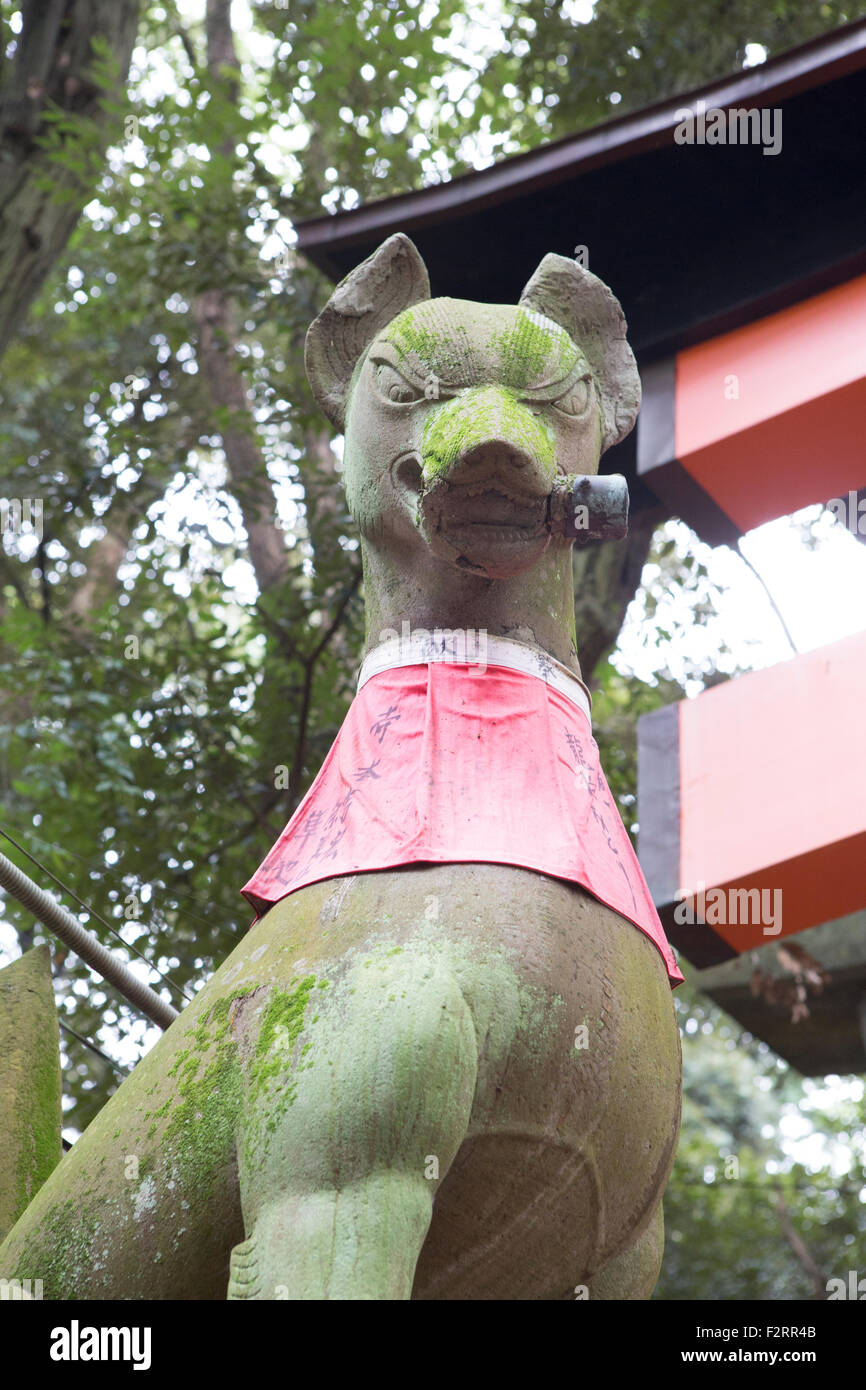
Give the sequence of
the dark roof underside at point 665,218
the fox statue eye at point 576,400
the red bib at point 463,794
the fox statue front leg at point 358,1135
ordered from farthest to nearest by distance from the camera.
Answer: the dark roof underside at point 665,218
the fox statue eye at point 576,400
the red bib at point 463,794
the fox statue front leg at point 358,1135

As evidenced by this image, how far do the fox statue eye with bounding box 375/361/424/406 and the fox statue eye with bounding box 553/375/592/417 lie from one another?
25cm

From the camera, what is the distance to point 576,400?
9.34ft

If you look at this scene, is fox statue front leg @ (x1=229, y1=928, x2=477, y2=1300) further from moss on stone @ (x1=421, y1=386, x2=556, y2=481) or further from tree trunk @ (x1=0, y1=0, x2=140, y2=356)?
tree trunk @ (x1=0, y1=0, x2=140, y2=356)

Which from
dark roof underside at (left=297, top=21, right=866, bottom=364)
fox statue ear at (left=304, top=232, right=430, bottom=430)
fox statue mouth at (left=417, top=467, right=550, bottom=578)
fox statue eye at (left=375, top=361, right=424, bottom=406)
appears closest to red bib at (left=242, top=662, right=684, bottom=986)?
fox statue mouth at (left=417, top=467, right=550, bottom=578)

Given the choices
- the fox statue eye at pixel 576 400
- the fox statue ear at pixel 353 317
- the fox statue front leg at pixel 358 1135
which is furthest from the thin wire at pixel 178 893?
the fox statue front leg at pixel 358 1135

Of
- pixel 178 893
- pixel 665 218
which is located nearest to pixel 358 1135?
pixel 665 218

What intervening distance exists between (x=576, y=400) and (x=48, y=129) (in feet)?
16.8

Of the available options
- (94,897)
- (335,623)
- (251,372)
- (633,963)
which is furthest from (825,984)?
(633,963)

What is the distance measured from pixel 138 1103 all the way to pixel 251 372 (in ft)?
16.9

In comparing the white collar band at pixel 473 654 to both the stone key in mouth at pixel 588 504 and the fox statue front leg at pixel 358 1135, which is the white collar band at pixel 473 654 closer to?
the stone key in mouth at pixel 588 504

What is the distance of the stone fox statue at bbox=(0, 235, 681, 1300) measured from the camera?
85.7 inches

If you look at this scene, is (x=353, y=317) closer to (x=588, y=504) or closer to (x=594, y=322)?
(x=594, y=322)

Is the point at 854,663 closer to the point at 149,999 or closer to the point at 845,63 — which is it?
the point at 845,63

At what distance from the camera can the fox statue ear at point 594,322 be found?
3084mm
